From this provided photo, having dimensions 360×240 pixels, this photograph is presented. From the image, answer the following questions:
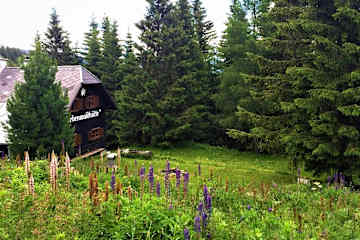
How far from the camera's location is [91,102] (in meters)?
24.3

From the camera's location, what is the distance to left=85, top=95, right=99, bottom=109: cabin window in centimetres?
2373

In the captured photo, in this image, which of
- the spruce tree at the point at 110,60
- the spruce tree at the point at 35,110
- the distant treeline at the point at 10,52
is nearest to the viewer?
the spruce tree at the point at 35,110

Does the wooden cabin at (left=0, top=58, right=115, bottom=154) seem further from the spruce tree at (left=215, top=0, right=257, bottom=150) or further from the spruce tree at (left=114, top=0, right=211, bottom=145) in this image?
the spruce tree at (left=215, top=0, right=257, bottom=150)

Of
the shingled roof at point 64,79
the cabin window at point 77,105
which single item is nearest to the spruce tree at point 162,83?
the shingled roof at point 64,79

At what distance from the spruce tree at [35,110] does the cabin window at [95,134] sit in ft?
31.3

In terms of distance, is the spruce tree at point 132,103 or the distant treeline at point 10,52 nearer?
the spruce tree at point 132,103

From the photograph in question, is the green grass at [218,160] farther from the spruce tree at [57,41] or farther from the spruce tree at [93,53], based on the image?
the spruce tree at [57,41]

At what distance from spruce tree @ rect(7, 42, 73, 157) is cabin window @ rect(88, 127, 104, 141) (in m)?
9.54

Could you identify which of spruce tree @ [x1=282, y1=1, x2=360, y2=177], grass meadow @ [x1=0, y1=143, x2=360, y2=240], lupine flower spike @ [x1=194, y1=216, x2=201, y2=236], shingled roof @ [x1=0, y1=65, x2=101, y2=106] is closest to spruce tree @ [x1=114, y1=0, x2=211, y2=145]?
shingled roof @ [x1=0, y1=65, x2=101, y2=106]

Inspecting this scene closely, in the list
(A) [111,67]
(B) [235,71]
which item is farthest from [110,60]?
(B) [235,71]

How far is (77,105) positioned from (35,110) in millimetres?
7939

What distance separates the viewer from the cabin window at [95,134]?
2455 centimetres

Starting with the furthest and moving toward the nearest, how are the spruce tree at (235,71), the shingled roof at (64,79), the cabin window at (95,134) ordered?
the spruce tree at (235,71) < the cabin window at (95,134) < the shingled roof at (64,79)

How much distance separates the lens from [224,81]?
26.7 m
